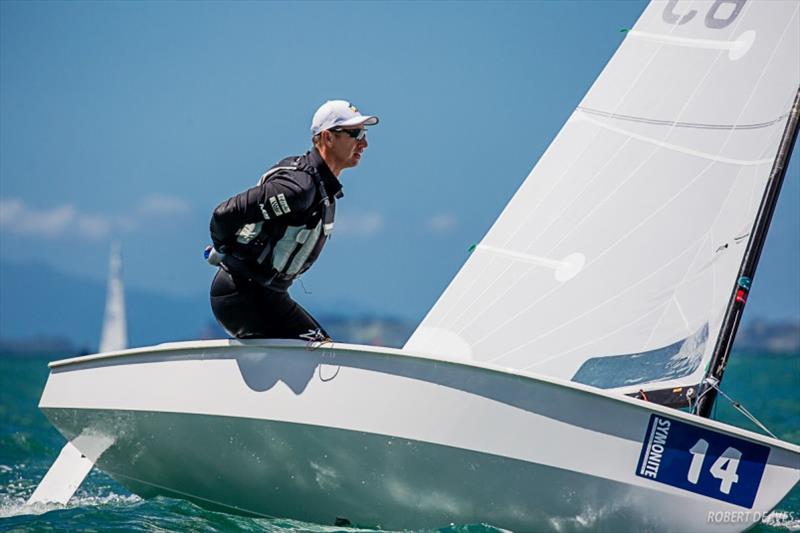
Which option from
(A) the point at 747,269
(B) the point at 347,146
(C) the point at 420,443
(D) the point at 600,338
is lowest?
(C) the point at 420,443

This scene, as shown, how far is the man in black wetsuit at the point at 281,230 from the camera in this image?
12.0 feet

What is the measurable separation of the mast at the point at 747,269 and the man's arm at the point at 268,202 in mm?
1584

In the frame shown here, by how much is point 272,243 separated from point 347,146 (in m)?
0.43

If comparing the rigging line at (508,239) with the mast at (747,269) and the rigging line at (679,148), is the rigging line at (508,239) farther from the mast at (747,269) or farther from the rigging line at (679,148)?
the mast at (747,269)

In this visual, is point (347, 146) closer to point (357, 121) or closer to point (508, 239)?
point (357, 121)

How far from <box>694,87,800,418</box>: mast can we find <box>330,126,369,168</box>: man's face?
1483 millimetres

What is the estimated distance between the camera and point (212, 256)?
12.9 ft

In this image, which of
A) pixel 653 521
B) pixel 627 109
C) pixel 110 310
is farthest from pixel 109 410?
pixel 110 310

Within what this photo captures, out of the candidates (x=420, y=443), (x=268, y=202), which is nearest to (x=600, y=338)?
(x=420, y=443)

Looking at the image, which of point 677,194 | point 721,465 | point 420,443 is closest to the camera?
point 721,465

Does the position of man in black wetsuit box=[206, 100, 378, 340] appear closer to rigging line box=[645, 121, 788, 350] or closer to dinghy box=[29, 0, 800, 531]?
dinghy box=[29, 0, 800, 531]

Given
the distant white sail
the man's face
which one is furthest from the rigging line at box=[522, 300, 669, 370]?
the distant white sail

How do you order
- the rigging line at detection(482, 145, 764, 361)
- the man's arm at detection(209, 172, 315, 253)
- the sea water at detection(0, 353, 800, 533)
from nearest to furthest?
the man's arm at detection(209, 172, 315, 253)
the sea water at detection(0, 353, 800, 533)
the rigging line at detection(482, 145, 764, 361)

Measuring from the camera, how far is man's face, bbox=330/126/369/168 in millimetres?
3805
